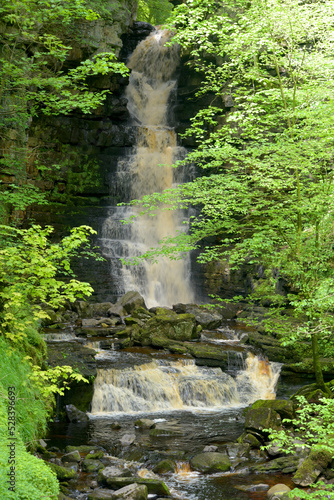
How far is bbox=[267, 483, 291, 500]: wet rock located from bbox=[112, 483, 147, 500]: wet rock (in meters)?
1.78

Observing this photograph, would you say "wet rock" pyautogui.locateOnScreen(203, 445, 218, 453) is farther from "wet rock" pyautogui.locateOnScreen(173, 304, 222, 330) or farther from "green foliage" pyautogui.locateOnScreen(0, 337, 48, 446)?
"wet rock" pyautogui.locateOnScreen(173, 304, 222, 330)

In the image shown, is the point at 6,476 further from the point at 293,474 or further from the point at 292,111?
the point at 292,111

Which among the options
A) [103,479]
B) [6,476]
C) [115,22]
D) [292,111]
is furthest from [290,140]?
[115,22]

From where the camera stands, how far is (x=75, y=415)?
9.55 meters

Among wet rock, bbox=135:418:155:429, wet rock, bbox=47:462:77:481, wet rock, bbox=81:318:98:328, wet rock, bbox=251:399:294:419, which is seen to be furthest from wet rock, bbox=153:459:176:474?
wet rock, bbox=81:318:98:328

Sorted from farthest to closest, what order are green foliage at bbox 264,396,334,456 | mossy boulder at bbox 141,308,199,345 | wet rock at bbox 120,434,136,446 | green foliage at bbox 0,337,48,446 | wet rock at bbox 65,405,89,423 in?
mossy boulder at bbox 141,308,199,345, wet rock at bbox 65,405,89,423, wet rock at bbox 120,434,136,446, green foliage at bbox 0,337,48,446, green foliage at bbox 264,396,334,456

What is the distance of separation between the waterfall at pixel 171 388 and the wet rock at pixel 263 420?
93.1 inches

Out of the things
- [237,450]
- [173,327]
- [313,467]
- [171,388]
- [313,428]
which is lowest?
[237,450]

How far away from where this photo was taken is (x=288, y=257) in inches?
370

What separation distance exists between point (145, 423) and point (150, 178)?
51.5 ft

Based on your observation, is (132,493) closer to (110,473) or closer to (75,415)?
(110,473)

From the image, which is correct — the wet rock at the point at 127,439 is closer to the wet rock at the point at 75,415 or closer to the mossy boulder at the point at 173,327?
the wet rock at the point at 75,415

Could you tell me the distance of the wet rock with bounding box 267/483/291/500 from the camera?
6.14 metres

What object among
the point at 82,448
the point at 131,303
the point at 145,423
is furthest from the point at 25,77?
the point at 131,303
